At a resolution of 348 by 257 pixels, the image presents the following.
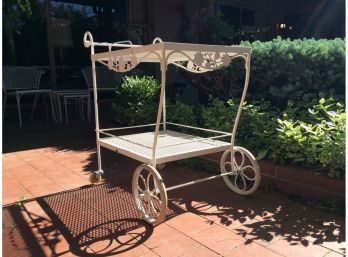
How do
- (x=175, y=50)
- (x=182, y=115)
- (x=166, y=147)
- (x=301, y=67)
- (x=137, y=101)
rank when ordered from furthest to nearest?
(x=137, y=101)
(x=182, y=115)
(x=301, y=67)
(x=166, y=147)
(x=175, y=50)

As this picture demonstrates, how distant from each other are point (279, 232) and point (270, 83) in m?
2.46

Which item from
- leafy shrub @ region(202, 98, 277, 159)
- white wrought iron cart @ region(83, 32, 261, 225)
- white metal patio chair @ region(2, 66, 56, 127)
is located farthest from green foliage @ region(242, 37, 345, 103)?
white metal patio chair @ region(2, 66, 56, 127)

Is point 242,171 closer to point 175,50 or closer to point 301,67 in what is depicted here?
point 175,50

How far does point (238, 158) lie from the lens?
329cm

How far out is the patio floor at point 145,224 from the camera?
2.17m

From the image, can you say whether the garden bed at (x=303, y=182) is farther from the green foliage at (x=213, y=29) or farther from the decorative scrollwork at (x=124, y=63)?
the green foliage at (x=213, y=29)

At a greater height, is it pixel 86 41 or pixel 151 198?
pixel 86 41

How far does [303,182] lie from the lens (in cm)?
284

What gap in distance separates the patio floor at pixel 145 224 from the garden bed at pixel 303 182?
14 centimetres

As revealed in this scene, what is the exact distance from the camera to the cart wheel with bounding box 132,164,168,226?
2.32 m

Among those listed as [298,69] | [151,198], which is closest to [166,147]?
[151,198]

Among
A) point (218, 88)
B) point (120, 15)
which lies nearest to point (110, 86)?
point (120, 15)

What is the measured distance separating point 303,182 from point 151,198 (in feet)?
4.12

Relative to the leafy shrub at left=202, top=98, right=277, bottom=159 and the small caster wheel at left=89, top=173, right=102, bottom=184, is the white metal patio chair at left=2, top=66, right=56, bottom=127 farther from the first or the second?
the leafy shrub at left=202, top=98, right=277, bottom=159
